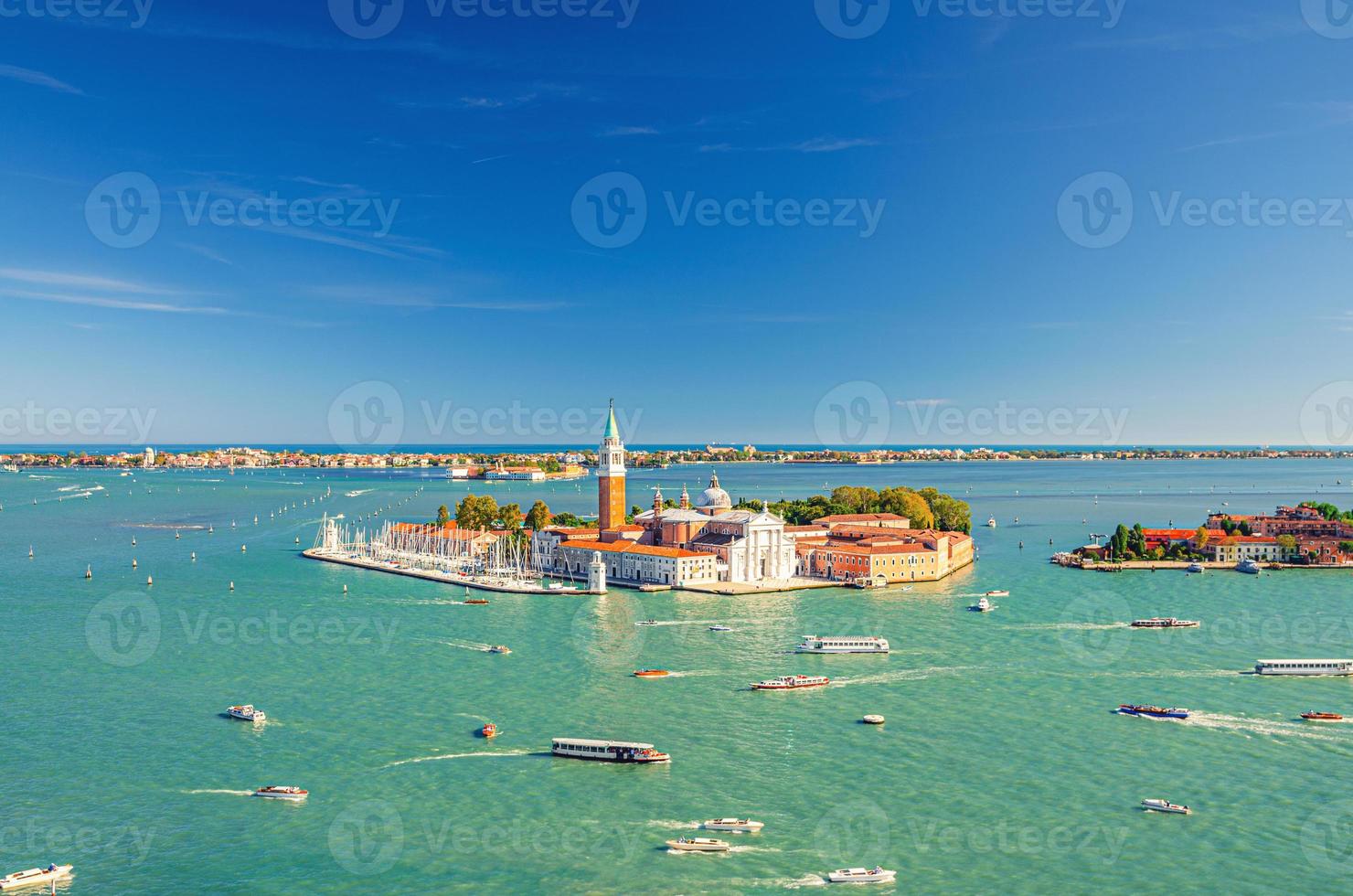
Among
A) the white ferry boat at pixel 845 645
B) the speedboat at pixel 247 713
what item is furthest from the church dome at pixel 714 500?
the speedboat at pixel 247 713

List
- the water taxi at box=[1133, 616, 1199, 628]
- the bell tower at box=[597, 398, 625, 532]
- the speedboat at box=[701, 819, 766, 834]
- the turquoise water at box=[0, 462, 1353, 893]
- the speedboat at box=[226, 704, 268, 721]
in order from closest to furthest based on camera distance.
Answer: the turquoise water at box=[0, 462, 1353, 893]
the speedboat at box=[701, 819, 766, 834]
the speedboat at box=[226, 704, 268, 721]
the water taxi at box=[1133, 616, 1199, 628]
the bell tower at box=[597, 398, 625, 532]

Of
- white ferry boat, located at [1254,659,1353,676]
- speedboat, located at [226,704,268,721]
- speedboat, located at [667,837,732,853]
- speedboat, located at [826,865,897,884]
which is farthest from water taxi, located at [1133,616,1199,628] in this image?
Answer: speedboat, located at [226,704,268,721]

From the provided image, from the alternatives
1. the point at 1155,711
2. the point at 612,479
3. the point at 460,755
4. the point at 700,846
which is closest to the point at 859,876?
the point at 700,846

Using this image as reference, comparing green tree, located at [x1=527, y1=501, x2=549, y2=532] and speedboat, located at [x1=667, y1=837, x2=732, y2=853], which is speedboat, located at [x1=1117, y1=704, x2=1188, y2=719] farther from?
green tree, located at [x1=527, y1=501, x2=549, y2=532]

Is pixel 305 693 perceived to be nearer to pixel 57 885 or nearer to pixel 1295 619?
pixel 57 885

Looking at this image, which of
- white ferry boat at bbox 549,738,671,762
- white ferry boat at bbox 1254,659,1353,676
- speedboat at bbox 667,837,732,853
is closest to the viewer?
speedboat at bbox 667,837,732,853

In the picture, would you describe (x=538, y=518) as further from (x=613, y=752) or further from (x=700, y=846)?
(x=700, y=846)

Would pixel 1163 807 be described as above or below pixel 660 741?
below
